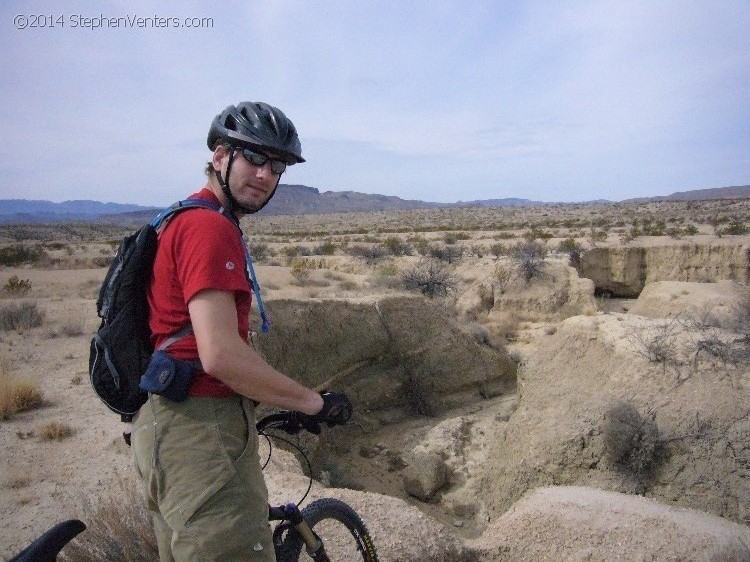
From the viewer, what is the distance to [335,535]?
3.35 metres

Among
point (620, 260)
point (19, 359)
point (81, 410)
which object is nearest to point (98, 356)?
point (81, 410)

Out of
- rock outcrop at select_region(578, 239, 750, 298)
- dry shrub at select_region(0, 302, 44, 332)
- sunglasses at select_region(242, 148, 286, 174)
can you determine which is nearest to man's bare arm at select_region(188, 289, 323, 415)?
sunglasses at select_region(242, 148, 286, 174)

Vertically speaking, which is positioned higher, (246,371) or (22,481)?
(246,371)

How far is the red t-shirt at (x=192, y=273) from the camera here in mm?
1556

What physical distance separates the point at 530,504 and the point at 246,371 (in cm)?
353

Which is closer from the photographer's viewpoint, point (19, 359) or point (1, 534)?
point (1, 534)

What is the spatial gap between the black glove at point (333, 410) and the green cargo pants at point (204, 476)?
275 mm

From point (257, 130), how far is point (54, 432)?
17.2 ft

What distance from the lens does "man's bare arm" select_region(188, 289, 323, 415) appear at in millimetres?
1539

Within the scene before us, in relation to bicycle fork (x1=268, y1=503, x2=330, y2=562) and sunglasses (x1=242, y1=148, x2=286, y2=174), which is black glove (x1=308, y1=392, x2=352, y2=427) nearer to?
bicycle fork (x1=268, y1=503, x2=330, y2=562)

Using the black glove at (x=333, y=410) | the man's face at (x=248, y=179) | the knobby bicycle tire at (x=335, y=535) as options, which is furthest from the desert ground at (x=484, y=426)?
the man's face at (x=248, y=179)

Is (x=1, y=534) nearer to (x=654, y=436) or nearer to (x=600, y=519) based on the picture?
(x=600, y=519)

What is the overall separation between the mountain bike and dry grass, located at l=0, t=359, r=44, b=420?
4850 millimetres

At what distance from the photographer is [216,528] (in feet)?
5.35
